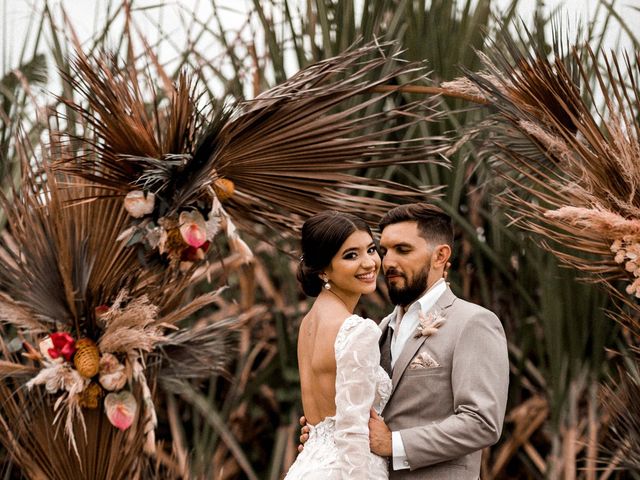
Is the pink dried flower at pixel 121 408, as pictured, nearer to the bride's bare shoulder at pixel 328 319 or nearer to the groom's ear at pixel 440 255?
the bride's bare shoulder at pixel 328 319

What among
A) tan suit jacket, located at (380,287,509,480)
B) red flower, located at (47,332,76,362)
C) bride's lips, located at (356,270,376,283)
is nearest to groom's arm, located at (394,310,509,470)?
tan suit jacket, located at (380,287,509,480)

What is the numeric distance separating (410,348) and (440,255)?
1.11ft

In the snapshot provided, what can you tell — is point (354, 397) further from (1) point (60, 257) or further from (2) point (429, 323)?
(1) point (60, 257)

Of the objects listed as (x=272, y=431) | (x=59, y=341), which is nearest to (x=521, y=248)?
(x=272, y=431)

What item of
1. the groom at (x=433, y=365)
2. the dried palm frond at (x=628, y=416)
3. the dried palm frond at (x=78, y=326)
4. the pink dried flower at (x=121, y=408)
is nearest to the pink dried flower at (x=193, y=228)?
the dried palm frond at (x=78, y=326)

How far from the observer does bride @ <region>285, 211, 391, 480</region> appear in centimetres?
308

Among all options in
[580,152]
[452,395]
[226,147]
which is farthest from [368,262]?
[226,147]

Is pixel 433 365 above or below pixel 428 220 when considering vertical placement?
below

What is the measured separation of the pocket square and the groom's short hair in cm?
39

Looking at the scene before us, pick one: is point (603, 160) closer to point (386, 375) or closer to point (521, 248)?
point (386, 375)

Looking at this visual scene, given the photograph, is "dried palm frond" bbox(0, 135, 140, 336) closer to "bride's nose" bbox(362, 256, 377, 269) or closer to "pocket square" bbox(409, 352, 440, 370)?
"bride's nose" bbox(362, 256, 377, 269)

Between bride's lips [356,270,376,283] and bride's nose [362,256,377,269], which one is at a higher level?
bride's nose [362,256,377,269]

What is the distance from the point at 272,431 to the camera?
6.49 meters

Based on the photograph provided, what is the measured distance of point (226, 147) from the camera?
4.00 meters
